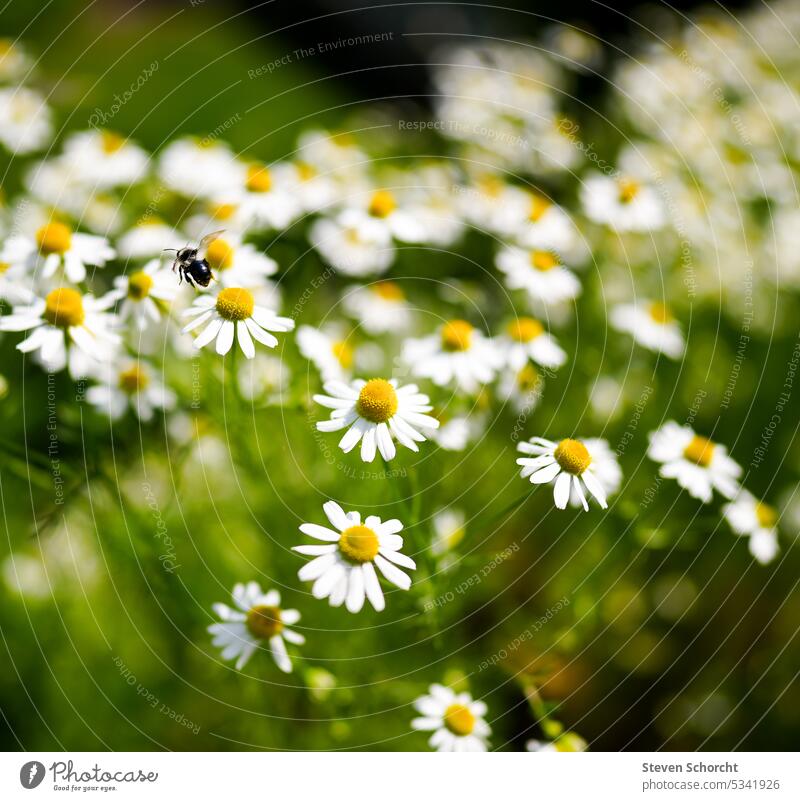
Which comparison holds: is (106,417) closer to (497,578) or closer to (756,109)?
(497,578)

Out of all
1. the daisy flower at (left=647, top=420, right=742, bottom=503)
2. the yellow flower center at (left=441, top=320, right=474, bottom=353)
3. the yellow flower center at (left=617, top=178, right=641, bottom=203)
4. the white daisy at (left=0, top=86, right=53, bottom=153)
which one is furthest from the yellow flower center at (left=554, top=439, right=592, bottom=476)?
the white daisy at (left=0, top=86, right=53, bottom=153)

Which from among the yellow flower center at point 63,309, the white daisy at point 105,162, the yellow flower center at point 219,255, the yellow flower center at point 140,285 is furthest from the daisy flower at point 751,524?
the white daisy at point 105,162

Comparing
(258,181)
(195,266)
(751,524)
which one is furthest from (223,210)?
(751,524)

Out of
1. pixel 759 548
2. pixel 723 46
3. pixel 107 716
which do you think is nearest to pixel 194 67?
pixel 723 46

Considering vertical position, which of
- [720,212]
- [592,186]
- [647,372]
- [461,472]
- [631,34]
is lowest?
[461,472]

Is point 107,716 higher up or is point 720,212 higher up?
point 720,212

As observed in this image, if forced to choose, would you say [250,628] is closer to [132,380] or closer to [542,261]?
[132,380]

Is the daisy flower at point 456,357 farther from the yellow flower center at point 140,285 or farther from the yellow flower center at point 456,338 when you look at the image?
the yellow flower center at point 140,285

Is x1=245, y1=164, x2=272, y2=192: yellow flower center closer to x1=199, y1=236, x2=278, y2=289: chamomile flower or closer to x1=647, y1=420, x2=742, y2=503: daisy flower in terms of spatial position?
x1=199, y1=236, x2=278, y2=289: chamomile flower
